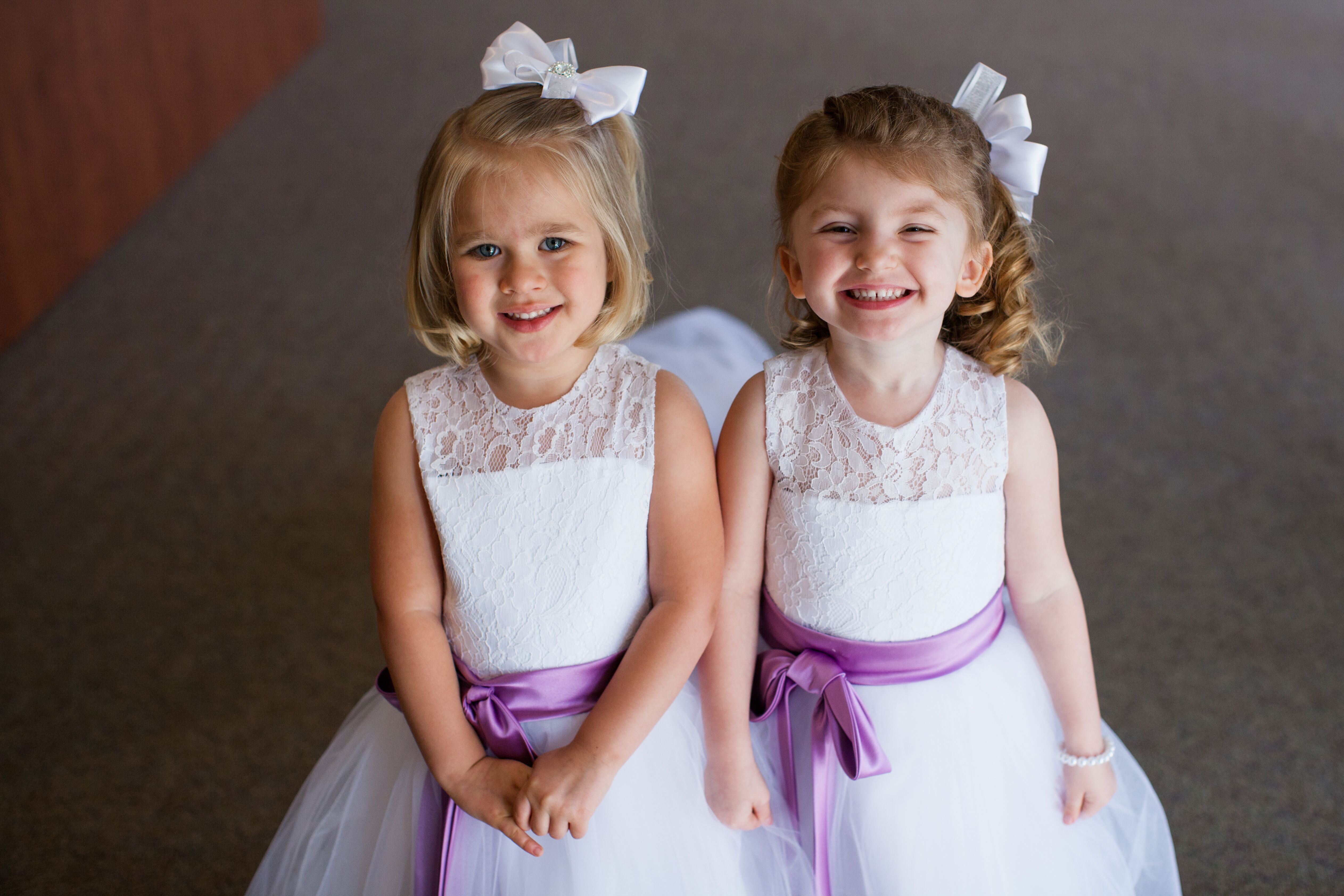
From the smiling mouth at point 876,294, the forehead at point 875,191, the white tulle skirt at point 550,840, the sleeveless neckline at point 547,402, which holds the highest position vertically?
the forehead at point 875,191

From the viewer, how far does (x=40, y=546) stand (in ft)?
6.57

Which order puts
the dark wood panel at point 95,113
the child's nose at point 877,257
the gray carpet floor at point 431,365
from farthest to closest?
the dark wood panel at point 95,113
the gray carpet floor at point 431,365
the child's nose at point 877,257

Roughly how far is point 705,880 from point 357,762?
0.42 meters

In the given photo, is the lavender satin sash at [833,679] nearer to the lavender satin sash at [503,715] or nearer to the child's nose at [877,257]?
the lavender satin sash at [503,715]

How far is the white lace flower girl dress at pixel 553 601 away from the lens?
1.08 metres

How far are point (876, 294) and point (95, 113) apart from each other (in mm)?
2661

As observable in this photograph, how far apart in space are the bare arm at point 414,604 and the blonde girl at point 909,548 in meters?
0.27

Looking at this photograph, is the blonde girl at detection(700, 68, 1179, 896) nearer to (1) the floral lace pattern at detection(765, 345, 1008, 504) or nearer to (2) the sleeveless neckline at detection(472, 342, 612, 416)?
(1) the floral lace pattern at detection(765, 345, 1008, 504)

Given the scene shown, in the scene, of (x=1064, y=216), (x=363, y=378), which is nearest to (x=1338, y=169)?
(x=1064, y=216)

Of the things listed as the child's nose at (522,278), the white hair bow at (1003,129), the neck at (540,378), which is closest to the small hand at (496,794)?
the neck at (540,378)

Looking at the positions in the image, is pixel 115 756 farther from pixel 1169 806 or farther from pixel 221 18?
pixel 221 18

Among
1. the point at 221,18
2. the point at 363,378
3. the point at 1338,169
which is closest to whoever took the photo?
the point at 363,378

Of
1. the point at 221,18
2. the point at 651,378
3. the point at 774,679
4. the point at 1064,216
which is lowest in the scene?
the point at 774,679

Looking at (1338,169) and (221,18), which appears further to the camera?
(221,18)
